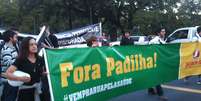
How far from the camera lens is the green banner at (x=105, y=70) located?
19.9 feet

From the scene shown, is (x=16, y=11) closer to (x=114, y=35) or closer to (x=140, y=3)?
(x=114, y=35)

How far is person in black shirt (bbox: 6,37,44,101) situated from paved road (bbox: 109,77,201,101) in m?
3.86

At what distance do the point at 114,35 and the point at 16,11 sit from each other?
2005 centimetres

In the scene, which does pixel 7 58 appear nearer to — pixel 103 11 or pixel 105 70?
pixel 105 70

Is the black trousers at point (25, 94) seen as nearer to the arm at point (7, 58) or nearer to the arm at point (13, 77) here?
the arm at point (13, 77)

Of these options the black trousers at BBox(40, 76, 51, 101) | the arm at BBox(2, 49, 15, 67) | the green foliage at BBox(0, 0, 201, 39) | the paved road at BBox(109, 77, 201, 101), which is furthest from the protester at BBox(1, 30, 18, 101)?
the green foliage at BBox(0, 0, 201, 39)

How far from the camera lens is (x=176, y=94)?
388 inches

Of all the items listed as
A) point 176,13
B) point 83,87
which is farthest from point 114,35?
point 83,87

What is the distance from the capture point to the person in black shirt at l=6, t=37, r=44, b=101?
5559mm

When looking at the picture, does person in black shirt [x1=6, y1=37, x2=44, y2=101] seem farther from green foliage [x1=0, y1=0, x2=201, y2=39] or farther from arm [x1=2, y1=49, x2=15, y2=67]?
green foliage [x1=0, y1=0, x2=201, y2=39]

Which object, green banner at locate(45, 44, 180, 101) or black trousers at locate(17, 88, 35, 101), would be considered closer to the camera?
black trousers at locate(17, 88, 35, 101)

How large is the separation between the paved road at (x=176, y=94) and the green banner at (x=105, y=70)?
0.60 meters

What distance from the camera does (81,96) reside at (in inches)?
253

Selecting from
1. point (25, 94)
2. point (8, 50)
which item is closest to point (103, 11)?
point (8, 50)
